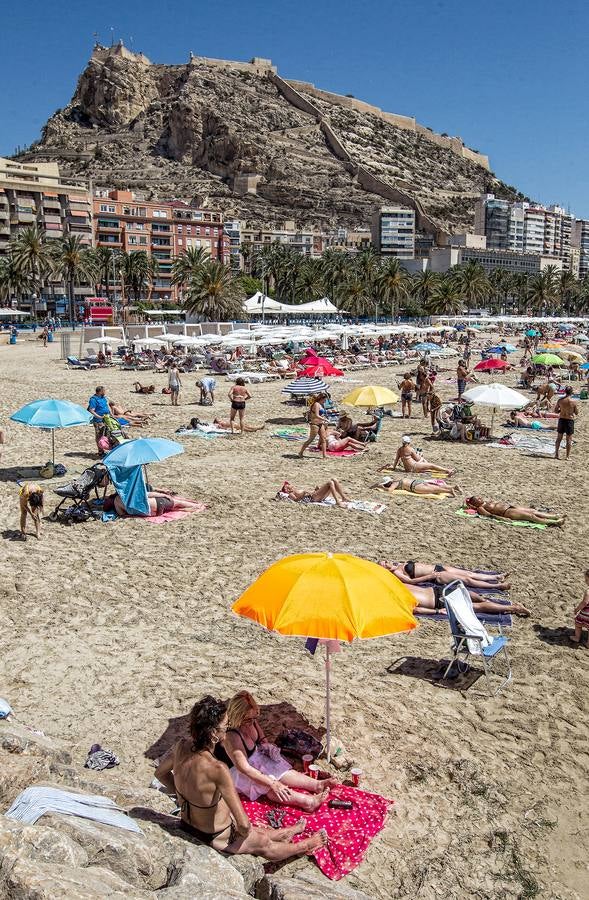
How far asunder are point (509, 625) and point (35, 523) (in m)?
5.96

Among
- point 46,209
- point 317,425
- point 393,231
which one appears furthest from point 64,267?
point 393,231

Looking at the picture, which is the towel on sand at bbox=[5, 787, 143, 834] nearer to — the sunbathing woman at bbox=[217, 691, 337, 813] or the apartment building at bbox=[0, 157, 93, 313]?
the sunbathing woman at bbox=[217, 691, 337, 813]

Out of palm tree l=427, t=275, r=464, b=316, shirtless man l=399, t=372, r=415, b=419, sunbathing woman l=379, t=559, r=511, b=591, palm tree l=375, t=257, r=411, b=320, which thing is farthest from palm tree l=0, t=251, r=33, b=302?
sunbathing woman l=379, t=559, r=511, b=591

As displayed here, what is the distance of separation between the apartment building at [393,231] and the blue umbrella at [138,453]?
12592cm

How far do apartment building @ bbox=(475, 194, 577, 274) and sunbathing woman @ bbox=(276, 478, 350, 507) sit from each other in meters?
153

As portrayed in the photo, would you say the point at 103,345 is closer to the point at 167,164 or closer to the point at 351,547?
the point at 351,547

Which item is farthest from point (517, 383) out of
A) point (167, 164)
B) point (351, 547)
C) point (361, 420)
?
point (167, 164)

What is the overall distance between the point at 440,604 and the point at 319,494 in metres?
4.00

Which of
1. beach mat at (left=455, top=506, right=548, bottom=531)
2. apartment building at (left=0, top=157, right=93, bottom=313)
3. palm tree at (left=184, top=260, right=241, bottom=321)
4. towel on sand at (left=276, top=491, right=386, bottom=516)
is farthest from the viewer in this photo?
apartment building at (left=0, top=157, right=93, bottom=313)

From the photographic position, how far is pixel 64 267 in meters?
61.9

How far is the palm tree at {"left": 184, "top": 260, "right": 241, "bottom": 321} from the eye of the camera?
5003cm

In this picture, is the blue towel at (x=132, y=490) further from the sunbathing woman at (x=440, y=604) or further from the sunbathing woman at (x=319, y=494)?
the sunbathing woman at (x=440, y=604)

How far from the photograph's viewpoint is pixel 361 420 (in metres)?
20.2

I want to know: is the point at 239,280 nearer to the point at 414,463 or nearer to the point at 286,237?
the point at 286,237
